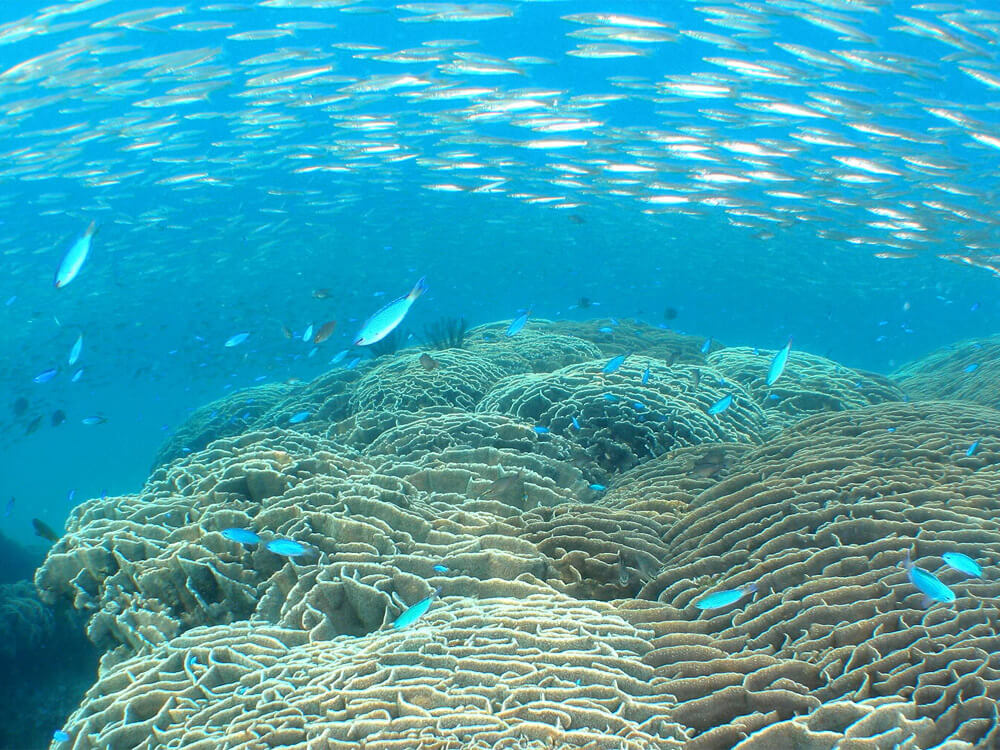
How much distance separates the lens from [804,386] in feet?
32.9

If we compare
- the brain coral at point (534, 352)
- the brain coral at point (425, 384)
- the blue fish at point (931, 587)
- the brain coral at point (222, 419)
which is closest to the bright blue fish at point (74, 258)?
the brain coral at point (425, 384)

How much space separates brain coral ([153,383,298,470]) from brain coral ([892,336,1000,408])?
42.4ft

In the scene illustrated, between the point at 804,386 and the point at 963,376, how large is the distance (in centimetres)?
466

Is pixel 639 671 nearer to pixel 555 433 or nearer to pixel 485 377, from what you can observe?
pixel 555 433

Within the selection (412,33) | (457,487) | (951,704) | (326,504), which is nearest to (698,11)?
(412,33)

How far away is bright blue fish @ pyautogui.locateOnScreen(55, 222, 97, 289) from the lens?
3914mm

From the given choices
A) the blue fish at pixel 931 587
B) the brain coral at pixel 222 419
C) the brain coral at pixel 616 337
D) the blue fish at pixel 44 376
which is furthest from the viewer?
the brain coral at pixel 222 419

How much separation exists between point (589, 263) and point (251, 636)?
2085 inches

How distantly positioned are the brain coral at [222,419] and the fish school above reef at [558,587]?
21.5ft

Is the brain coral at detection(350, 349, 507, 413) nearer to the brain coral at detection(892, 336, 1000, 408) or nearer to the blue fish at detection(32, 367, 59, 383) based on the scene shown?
the blue fish at detection(32, 367, 59, 383)

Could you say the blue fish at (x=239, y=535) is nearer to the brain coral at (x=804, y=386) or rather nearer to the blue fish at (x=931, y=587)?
the blue fish at (x=931, y=587)

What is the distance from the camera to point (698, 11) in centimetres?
1362

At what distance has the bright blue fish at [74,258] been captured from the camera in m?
3.91

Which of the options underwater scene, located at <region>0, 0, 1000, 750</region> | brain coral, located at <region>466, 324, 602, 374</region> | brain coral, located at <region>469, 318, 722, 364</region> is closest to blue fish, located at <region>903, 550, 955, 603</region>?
underwater scene, located at <region>0, 0, 1000, 750</region>
